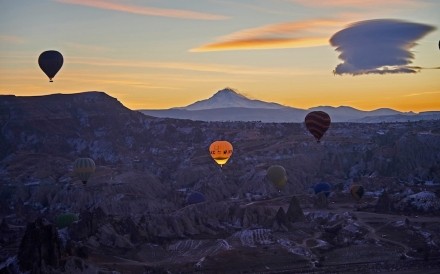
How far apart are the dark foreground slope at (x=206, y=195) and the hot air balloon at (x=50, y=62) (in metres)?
13.2

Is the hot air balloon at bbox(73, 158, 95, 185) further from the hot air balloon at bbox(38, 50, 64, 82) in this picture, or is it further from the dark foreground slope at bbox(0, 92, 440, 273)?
the hot air balloon at bbox(38, 50, 64, 82)

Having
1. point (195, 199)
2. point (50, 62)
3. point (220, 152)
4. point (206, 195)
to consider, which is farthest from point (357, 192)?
point (50, 62)

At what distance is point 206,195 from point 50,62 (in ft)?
83.1

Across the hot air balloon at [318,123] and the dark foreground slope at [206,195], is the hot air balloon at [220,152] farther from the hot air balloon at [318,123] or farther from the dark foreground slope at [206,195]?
the hot air balloon at [318,123]

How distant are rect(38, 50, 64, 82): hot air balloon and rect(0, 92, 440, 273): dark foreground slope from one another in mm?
13209

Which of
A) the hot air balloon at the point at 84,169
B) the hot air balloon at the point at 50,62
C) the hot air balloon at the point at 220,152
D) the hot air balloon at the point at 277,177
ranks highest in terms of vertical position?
the hot air balloon at the point at 50,62

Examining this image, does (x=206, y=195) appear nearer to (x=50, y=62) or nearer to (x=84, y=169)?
(x=84, y=169)

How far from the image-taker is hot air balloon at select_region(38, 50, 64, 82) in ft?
223

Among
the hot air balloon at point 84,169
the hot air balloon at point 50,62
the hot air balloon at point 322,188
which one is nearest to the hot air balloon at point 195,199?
the hot air balloon at point 84,169

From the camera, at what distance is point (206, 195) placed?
85.4m

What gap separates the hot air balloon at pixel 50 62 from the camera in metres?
67.9

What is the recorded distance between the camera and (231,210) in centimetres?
6606

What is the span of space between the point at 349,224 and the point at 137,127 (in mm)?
64219

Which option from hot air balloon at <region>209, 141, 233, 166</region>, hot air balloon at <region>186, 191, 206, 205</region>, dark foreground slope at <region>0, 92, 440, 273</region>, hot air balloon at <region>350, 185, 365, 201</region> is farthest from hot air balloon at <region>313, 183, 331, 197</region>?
hot air balloon at <region>186, 191, 206, 205</region>
